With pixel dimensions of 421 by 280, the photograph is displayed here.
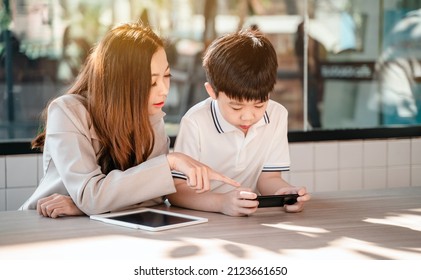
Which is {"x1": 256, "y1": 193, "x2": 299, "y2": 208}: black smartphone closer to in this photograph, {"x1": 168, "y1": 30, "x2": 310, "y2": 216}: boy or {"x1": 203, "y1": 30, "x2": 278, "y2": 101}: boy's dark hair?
{"x1": 168, "y1": 30, "x2": 310, "y2": 216}: boy

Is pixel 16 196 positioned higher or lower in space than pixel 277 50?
lower

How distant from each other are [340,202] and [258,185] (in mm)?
295

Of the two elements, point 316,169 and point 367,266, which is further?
point 316,169

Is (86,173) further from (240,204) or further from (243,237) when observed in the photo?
(243,237)

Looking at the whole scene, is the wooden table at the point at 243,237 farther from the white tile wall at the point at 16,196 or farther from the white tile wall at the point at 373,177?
the white tile wall at the point at 373,177

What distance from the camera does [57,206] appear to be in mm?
2291

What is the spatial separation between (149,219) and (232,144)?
1.66 ft

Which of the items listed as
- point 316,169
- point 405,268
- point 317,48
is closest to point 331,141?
point 316,169

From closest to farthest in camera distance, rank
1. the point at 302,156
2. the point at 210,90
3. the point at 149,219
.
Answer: the point at 149,219 < the point at 210,90 < the point at 302,156

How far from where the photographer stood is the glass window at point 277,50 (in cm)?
427

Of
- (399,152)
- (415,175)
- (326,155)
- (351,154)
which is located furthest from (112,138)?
(415,175)

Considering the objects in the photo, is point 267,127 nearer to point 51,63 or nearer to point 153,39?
point 153,39

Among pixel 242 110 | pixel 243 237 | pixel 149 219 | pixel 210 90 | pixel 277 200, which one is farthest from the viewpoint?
pixel 210 90

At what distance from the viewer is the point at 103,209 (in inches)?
90.7
